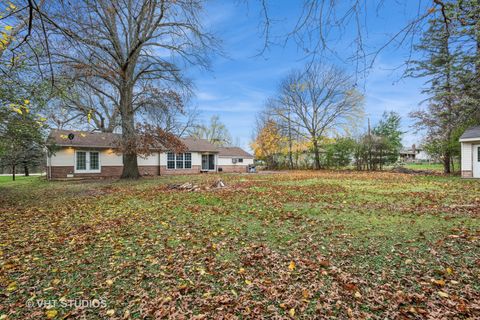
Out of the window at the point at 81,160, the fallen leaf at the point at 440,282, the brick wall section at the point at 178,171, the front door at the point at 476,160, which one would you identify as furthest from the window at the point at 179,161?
the front door at the point at 476,160

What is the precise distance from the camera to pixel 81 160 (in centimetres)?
1822

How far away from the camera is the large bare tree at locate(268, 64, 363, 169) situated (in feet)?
81.9

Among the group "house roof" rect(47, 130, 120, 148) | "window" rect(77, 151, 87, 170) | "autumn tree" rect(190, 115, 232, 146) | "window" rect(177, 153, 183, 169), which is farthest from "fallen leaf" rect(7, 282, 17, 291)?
"autumn tree" rect(190, 115, 232, 146)

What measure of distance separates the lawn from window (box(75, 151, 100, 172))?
1438 centimetres

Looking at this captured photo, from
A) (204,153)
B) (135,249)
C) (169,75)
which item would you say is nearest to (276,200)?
(135,249)

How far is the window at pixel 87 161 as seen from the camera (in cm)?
1805

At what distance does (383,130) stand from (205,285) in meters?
38.7

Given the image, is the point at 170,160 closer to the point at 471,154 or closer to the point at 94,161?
the point at 94,161

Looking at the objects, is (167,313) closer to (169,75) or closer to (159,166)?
(169,75)

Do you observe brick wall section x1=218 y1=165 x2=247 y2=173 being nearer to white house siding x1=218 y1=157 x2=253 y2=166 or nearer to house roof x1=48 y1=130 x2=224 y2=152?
white house siding x1=218 y1=157 x2=253 y2=166

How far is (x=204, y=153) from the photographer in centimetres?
2573

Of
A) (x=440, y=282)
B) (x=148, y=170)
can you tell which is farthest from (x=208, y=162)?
(x=440, y=282)

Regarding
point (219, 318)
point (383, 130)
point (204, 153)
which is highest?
point (383, 130)

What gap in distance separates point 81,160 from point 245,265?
2020 cm
